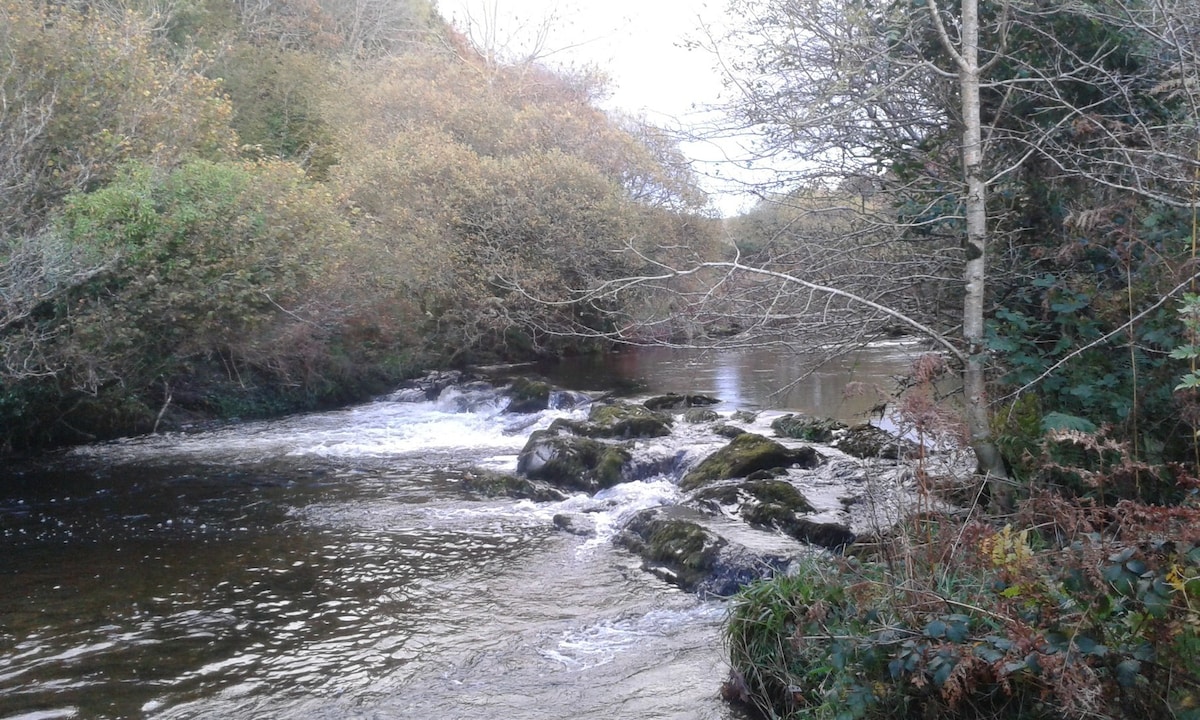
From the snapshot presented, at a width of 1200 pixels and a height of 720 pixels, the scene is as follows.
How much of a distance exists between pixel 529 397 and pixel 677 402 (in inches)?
130

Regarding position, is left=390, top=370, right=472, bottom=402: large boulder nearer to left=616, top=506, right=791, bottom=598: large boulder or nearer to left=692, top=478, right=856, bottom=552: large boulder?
left=692, top=478, right=856, bottom=552: large boulder

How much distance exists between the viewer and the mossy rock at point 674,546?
8.54 metres

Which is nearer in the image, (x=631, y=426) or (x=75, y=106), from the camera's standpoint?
(x=75, y=106)

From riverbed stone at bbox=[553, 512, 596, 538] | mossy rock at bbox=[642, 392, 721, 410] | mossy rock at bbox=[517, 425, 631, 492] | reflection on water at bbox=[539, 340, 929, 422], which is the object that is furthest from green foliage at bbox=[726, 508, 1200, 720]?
mossy rock at bbox=[642, 392, 721, 410]

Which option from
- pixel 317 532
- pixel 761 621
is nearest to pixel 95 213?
pixel 317 532

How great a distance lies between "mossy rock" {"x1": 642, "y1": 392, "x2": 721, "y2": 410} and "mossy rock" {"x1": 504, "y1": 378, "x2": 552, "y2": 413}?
2273 mm

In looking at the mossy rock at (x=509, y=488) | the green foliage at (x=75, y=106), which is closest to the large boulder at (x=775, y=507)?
the mossy rock at (x=509, y=488)

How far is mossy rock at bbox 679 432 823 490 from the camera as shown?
38.7ft

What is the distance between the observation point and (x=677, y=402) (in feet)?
60.3

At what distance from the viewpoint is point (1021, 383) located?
665 cm

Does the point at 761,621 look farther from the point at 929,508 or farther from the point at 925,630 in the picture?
the point at 925,630

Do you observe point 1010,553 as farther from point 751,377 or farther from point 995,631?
point 751,377

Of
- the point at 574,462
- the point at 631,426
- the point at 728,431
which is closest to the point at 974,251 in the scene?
the point at 574,462

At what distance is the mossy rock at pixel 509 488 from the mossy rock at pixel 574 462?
0.30m
